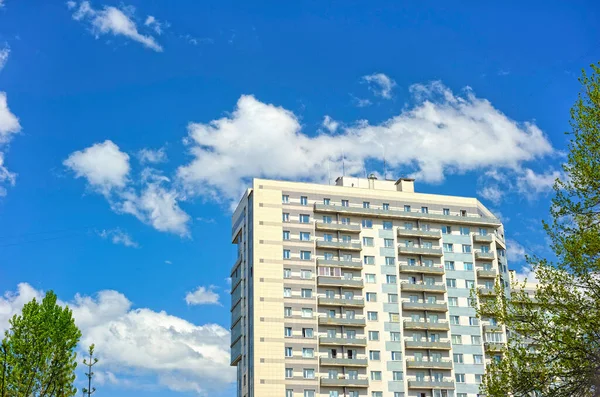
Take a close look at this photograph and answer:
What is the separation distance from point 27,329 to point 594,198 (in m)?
58.1

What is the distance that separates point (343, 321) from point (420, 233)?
19.3 m

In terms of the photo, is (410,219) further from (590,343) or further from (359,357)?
(590,343)

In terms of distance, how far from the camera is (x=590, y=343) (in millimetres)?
30062

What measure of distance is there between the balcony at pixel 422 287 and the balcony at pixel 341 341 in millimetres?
10776

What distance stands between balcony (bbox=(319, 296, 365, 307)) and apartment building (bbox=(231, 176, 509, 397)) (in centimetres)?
22

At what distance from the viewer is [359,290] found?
117125 mm

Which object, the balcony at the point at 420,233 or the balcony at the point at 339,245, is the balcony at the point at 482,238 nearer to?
the balcony at the point at 420,233

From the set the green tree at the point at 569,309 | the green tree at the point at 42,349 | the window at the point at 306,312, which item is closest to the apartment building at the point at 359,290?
the window at the point at 306,312

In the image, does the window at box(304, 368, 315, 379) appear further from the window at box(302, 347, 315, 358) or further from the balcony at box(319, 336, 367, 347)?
the balcony at box(319, 336, 367, 347)

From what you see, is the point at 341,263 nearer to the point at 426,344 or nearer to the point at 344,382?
the point at 426,344

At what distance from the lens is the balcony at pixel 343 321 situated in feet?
370

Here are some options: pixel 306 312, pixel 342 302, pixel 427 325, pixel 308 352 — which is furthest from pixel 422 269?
pixel 308 352

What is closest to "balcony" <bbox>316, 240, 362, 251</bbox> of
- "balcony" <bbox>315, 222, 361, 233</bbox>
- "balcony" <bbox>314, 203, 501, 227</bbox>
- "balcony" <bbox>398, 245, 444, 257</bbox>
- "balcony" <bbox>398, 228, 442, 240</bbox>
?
"balcony" <bbox>315, 222, 361, 233</bbox>

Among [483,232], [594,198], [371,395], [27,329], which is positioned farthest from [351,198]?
[594,198]
